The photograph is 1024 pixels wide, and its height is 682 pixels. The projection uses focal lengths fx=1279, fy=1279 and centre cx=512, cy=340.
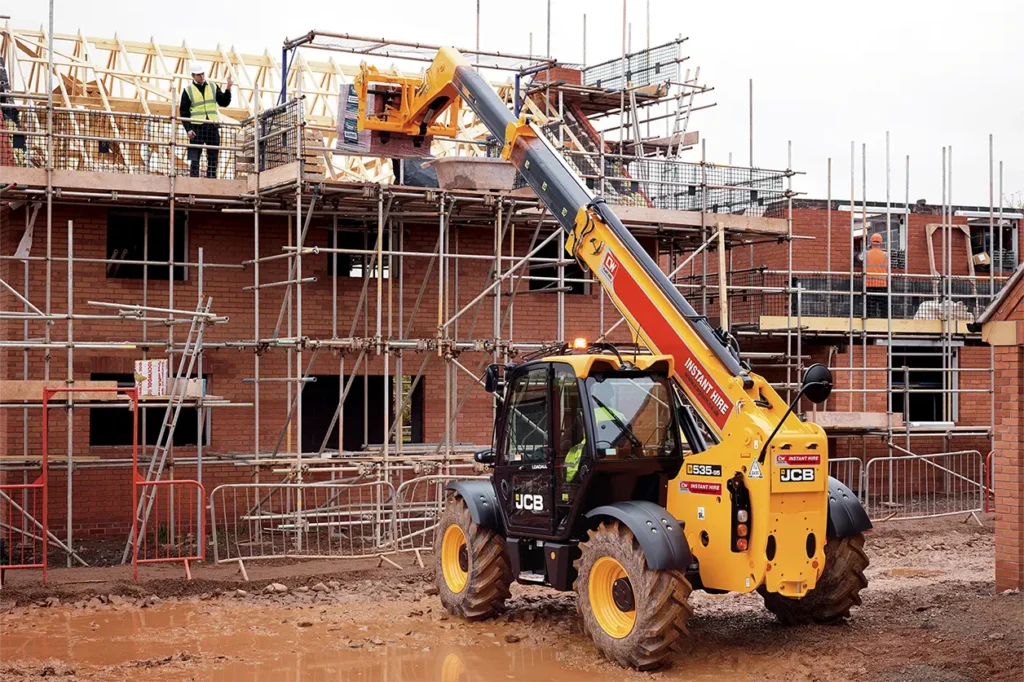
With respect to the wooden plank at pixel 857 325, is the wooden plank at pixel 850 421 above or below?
below

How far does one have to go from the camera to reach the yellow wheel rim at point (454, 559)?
12.4 metres

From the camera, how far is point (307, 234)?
18.7 m

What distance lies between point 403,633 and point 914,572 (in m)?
6.67

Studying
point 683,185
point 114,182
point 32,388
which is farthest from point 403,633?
point 683,185

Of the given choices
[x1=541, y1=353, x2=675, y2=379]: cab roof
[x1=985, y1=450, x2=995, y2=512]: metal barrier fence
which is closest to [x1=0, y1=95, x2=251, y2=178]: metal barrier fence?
[x1=541, y1=353, x2=675, y2=379]: cab roof

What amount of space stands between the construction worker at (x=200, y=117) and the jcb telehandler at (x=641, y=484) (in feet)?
20.9

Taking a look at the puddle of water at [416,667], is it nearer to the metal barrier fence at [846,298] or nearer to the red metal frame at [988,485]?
the red metal frame at [988,485]

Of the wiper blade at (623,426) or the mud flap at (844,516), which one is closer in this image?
the wiper blade at (623,426)

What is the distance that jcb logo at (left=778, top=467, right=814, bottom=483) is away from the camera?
1002 cm

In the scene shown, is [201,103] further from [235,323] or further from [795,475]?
[795,475]

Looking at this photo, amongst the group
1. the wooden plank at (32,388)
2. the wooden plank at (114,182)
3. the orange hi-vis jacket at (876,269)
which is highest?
the wooden plank at (114,182)

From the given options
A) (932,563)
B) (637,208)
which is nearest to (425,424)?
(637,208)

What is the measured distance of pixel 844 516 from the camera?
11.1 meters

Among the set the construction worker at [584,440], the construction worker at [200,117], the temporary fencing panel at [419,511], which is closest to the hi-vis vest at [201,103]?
the construction worker at [200,117]
